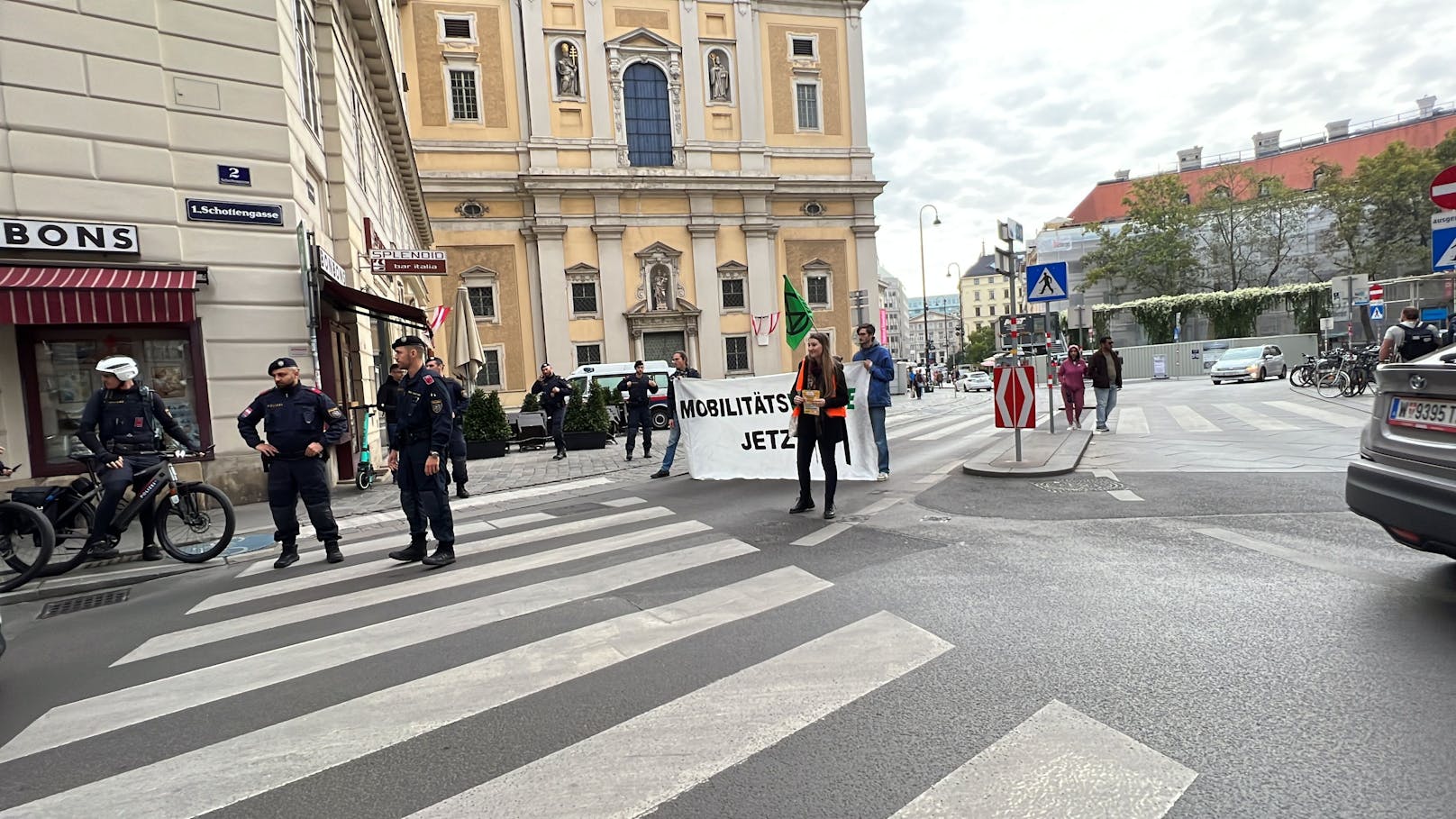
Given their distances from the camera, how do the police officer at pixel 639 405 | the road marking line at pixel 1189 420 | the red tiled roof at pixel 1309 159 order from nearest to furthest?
the road marking line at pixel 1189 420, the police officer at pixel 639 405, the red tiled roof at pixel 1309 159

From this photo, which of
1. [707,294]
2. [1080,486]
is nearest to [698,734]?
[1080,486]

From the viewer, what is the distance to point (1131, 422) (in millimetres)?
16266

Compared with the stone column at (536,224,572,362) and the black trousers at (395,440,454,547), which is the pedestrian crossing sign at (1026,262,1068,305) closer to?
the black trousers at (395,440,454,547)

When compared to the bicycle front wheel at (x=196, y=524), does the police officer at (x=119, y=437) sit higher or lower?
higher

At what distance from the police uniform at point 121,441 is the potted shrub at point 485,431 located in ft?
27.7

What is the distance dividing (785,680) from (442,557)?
149 inches

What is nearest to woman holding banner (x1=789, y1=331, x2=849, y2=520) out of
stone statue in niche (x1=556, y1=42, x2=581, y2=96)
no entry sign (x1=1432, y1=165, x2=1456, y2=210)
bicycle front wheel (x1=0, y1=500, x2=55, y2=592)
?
no entry sign (x1=1432, y1=165, x2=1456, y2=210)

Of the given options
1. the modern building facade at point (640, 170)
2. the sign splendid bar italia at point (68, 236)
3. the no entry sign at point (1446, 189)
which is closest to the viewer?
the no entry sign at point (1446, 189)

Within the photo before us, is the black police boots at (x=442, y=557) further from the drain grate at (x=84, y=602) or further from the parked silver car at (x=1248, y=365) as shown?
the parked silver car at (x=1248, y=365)

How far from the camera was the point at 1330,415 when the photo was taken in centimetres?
1484

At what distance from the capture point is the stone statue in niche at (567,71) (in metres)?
39.3

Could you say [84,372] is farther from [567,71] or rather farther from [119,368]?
[567,71]

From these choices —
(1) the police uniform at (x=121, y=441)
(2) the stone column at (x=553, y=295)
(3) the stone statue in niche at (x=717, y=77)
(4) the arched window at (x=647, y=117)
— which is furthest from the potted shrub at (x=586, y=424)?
(3) the stone statue in niche at (x=717, y=77)

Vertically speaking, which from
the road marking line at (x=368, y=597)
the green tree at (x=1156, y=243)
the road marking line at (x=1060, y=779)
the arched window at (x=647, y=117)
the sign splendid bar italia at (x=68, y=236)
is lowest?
the road marking line at (x=368, y=597)
